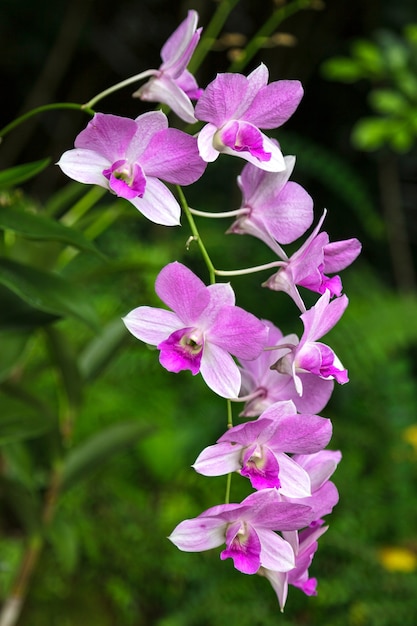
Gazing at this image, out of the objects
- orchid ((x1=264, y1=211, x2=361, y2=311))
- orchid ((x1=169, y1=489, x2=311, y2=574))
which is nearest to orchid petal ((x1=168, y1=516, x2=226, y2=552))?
orchid ((x1=169, y1=489, x2=311, y2=574))

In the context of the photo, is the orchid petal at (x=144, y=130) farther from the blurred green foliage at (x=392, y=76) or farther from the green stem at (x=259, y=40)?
the blurred green foliage at (x=392, y=76)

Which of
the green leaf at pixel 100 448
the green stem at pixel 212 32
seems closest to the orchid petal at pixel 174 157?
the green stem at pixel 212 32

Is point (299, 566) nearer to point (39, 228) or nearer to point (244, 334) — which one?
point (244, 334)

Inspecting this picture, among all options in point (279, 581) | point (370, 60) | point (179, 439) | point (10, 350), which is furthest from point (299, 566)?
point (370, 60)

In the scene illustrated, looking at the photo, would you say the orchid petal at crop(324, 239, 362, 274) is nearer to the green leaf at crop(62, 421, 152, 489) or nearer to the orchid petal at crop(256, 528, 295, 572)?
the orchid petal at crop(256, 528, 295, 572)

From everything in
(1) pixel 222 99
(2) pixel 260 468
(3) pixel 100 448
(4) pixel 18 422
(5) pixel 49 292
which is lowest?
(3) pixel 100 448

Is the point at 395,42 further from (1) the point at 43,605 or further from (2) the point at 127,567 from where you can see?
(1) the point at 43,605

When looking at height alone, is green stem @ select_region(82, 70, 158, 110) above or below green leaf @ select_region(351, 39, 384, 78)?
above
